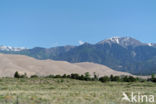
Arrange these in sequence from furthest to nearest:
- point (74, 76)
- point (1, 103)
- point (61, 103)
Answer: point (74, 76)
point (61, 103)
point (1, 103)

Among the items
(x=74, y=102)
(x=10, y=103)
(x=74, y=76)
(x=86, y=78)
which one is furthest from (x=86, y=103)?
(x=74, y=76)

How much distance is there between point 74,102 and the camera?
27.1m

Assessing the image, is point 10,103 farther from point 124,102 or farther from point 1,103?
point 124,102

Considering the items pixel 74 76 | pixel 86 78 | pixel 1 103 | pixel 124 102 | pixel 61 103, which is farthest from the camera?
pixel 74 76

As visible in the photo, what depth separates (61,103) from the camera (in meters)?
26.3

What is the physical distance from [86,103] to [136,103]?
201 inches

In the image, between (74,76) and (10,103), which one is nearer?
(10,103)

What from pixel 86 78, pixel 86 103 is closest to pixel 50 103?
pixel 86 103

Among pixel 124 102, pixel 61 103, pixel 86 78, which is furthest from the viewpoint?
pixel 86 78

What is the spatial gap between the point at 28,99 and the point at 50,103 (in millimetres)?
3457

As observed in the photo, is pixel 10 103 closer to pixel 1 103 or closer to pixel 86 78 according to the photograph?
pixel 1 103

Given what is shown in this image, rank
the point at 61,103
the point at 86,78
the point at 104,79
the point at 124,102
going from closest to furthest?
the point at 61,103 < the point at 124,102 < the point at 104,79 < the point at 86,78

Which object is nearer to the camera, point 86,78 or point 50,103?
point 50,103

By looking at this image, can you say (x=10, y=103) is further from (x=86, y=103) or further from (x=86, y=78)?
(x=86, y=78)
